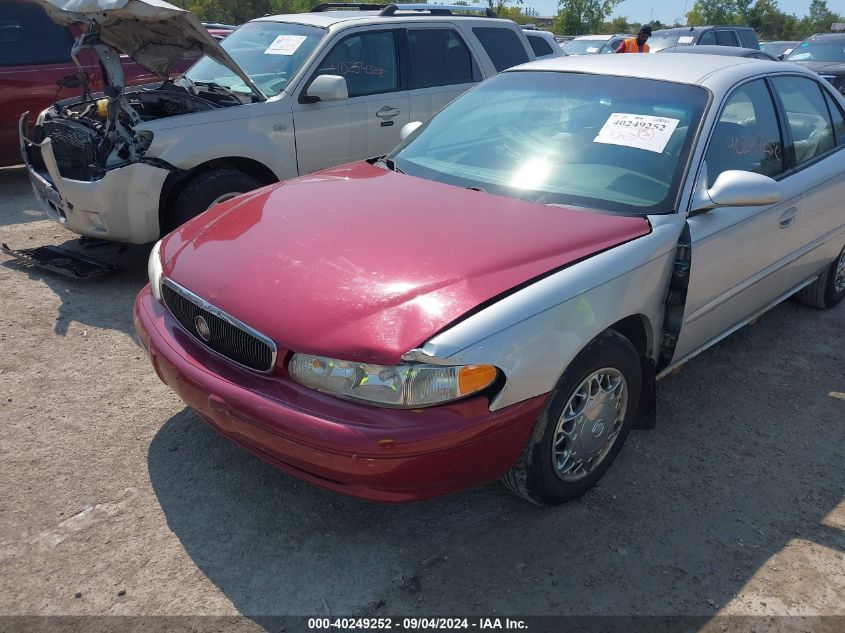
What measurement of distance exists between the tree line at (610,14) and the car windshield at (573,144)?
3281 cm

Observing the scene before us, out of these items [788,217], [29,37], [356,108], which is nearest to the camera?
[788,217]

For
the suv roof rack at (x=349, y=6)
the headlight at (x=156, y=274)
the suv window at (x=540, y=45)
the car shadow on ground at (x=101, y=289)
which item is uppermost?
the suv roof rack at (x=349, y=6)

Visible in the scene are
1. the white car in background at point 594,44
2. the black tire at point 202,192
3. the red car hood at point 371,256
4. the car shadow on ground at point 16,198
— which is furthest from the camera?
the white car in background at point 594,44

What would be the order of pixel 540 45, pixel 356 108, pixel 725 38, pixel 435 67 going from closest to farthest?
1. pixel 356 108
2. pixel 435 67
3. pixel 540 45
4. pixel 725 38

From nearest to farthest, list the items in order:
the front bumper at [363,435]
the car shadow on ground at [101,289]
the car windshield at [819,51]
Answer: the front bumper at [363,435]
the car shadow on ground at [101,289]
the car windshield at [819,51]

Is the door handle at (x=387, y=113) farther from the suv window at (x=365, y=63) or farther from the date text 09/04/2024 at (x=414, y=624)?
the date text 09/04/2024 at (x=414, y=624)

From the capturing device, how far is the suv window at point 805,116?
3875 millimetres

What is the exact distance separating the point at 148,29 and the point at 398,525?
4.09 metres

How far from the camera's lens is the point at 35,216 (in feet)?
21.9

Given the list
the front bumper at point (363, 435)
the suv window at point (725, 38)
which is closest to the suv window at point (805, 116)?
the front bumper at point (363, 435)

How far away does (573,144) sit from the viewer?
330 cm

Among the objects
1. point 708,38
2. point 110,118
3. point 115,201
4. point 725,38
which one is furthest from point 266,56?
point 725,38

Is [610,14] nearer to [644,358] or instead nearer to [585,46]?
[585,46]

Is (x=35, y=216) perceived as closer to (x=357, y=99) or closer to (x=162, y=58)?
(x=162, y=58)
